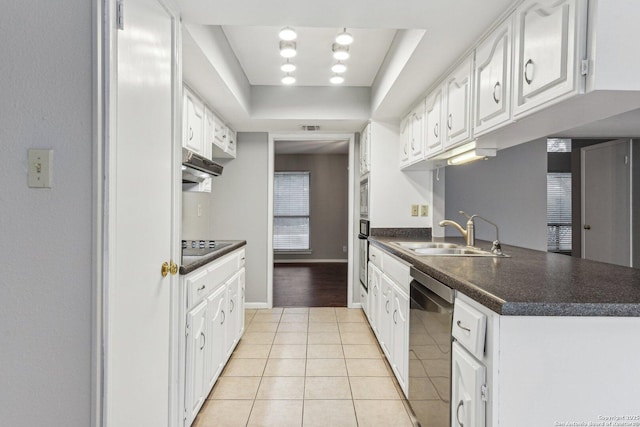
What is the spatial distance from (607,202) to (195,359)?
4.45 m

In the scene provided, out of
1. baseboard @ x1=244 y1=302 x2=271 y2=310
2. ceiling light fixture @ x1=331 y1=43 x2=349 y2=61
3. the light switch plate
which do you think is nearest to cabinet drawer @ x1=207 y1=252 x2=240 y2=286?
the light switch plate

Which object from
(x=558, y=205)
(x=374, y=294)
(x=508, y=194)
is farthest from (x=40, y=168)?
(x=558, y=205)

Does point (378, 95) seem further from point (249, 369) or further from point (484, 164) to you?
point (249, 369)

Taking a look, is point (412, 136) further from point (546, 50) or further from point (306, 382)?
point (306, 382)

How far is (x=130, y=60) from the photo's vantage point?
1229 mm

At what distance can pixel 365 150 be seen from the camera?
12.5 feet

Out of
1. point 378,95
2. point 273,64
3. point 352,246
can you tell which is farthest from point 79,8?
point 352,246

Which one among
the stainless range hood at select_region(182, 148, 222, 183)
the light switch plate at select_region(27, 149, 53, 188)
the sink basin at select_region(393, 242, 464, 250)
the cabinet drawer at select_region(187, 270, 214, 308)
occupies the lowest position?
the cabinet drawer at select_region(187, 270, 214, 308)

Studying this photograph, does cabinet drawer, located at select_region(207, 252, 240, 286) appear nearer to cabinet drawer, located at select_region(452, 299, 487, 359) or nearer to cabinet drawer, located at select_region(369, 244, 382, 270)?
cabinet drawer, located at select_region(369, 244, 382, 270)

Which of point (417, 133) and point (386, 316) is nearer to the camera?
point (386, 316)

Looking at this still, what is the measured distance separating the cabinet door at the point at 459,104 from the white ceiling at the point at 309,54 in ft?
2.07

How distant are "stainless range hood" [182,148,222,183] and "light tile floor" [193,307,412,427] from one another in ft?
4.52

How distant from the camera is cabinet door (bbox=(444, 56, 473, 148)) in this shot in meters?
2.04

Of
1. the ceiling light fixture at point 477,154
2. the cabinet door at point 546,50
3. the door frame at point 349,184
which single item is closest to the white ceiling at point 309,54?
the door frame at point 349,184
